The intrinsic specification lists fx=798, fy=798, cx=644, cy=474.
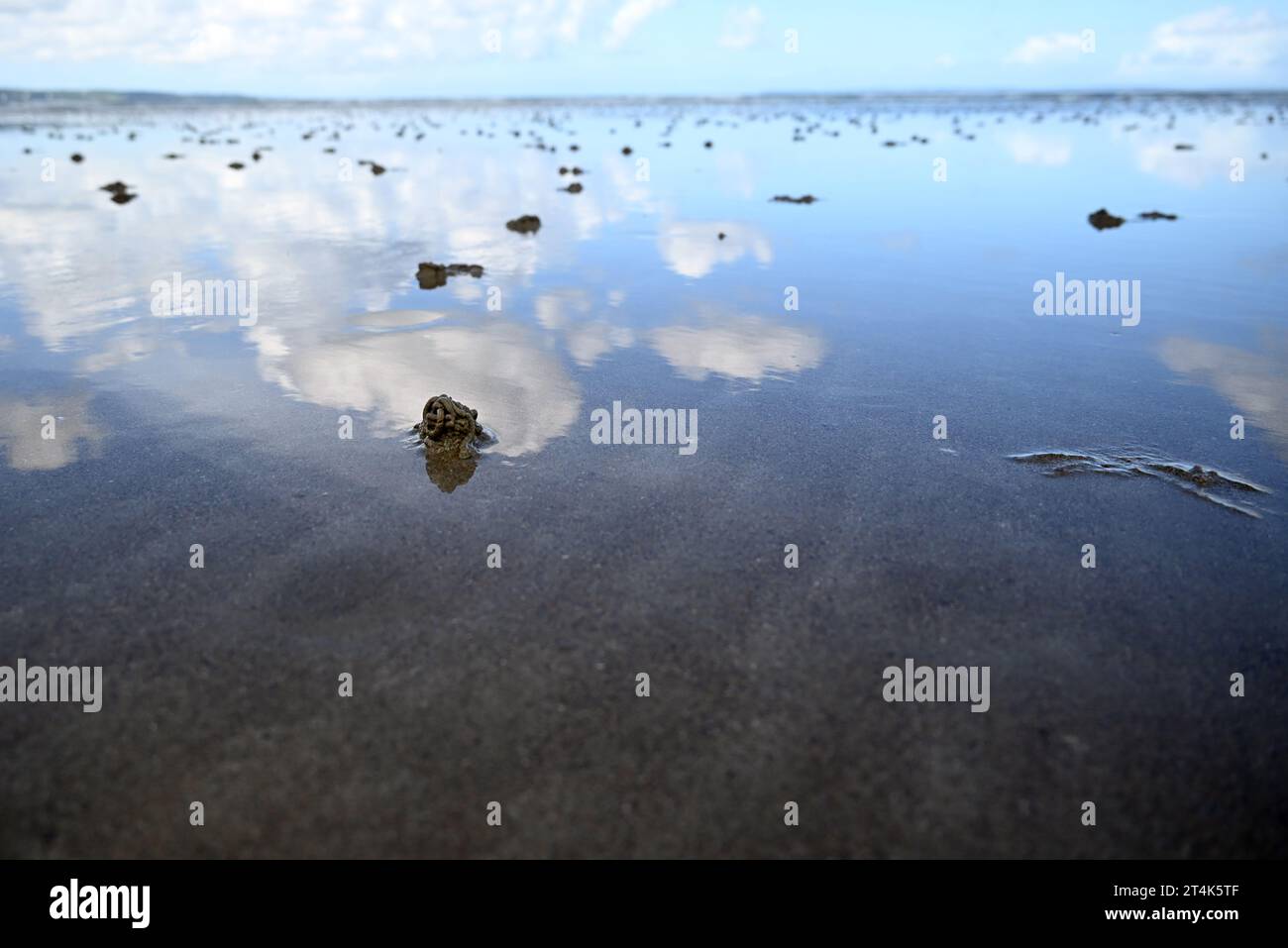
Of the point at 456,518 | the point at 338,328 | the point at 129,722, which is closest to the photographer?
the point at 129,722

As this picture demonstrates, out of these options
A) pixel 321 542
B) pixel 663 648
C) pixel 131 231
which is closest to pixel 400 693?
pixel 663 648

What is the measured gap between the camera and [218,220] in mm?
17812

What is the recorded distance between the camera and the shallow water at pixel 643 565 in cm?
322

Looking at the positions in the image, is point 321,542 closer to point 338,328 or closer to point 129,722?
point 129,722

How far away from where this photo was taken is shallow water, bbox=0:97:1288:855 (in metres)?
3.22

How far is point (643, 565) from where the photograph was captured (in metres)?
4.72

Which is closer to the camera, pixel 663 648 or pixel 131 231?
pixel 663 648

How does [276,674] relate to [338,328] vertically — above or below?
below

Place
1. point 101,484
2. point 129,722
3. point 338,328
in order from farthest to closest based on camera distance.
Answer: point 338,328 < point 101,484 < point 129,722

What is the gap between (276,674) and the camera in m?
3.82

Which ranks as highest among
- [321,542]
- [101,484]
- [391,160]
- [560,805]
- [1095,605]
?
[391,160]
